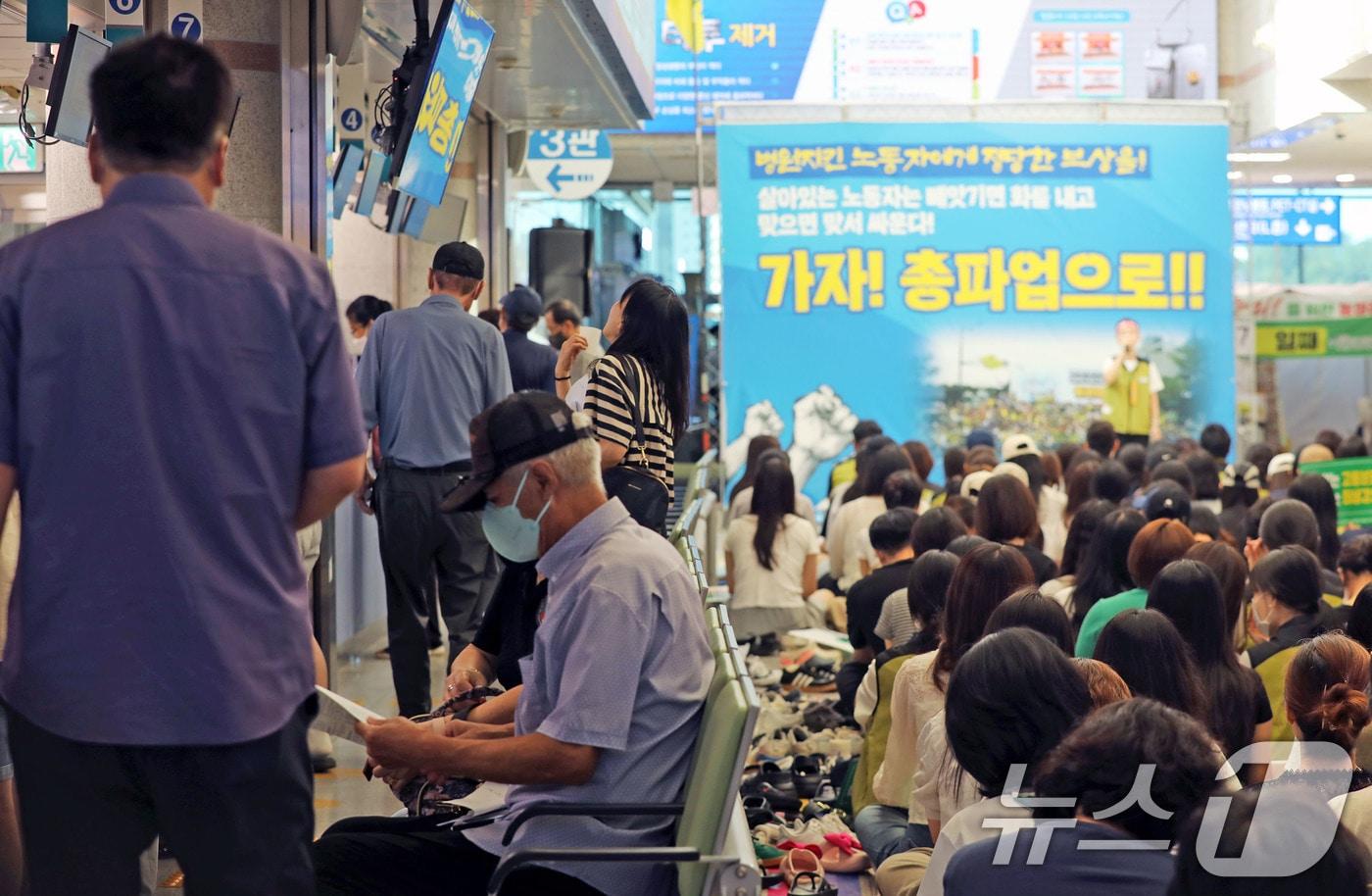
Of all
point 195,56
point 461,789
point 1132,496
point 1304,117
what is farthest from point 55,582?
point 1304,117

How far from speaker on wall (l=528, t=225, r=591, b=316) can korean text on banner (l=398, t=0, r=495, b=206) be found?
16.2ft

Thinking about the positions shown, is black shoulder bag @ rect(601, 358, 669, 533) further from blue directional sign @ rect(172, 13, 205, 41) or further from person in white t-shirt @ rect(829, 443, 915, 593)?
person in white t-shirt @ rect(829, 443, 915, 593)

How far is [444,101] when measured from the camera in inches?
220

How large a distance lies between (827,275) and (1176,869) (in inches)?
437

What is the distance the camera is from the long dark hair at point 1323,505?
A: 650 cm

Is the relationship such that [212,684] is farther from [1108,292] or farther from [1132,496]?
[1108,292]

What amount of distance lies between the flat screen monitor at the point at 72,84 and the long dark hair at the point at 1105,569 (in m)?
3.21

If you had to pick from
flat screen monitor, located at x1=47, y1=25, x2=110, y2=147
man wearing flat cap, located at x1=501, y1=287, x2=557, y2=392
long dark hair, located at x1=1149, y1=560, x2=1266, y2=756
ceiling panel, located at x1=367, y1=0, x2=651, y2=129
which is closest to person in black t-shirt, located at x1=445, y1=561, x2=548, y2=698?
long dark hair, located at x1=1149, y1=560, x2=1266, y2=756

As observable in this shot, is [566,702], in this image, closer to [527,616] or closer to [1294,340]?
[527,616]

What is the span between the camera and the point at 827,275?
41.9 ft

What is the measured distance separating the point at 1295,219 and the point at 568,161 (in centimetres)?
1100

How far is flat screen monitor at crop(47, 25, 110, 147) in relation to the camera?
4027mm

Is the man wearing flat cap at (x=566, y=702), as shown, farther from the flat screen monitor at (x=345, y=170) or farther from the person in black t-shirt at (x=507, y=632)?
the flat screen monitor at (x=345, y=170)

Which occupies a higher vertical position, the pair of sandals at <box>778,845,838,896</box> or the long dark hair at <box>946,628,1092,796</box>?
the long dark hair at <box>946,628,1092,796</box>
